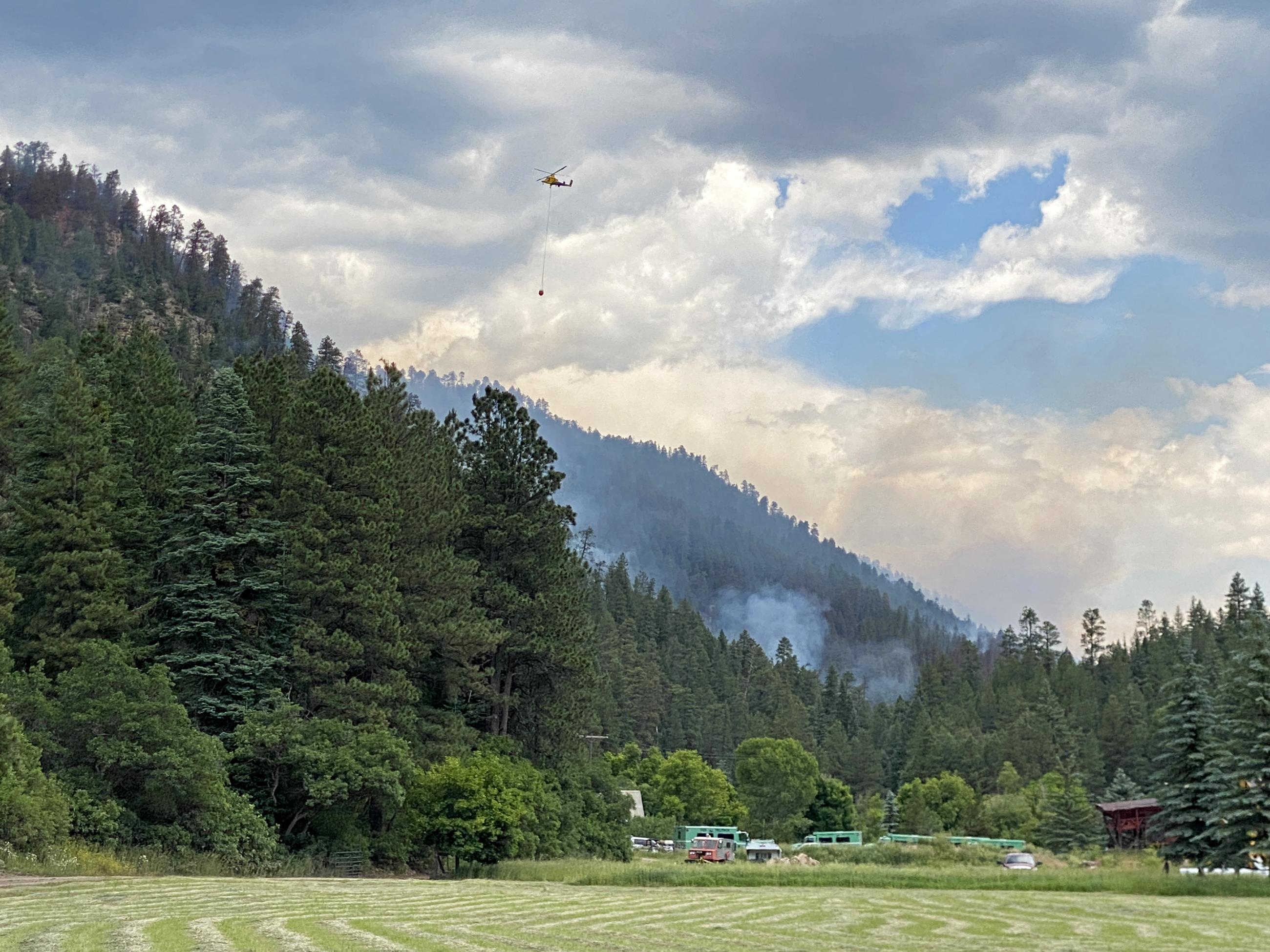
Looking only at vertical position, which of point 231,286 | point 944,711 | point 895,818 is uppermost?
point 231,286

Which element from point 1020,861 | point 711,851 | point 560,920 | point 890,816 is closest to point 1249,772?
point 1020,861

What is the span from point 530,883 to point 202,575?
66.7 ft

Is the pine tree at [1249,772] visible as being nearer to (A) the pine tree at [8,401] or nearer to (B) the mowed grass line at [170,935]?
(B) the mowed grass line at [170,935]

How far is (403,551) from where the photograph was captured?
5741 centimetres

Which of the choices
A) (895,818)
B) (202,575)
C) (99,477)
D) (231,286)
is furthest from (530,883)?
(231,286)

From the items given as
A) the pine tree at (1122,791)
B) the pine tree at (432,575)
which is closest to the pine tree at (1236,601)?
the pine tree at (1122,791)

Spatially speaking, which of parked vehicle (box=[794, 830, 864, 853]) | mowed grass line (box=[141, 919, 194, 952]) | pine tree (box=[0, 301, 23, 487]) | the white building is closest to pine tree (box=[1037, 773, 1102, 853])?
parked vehicle (box=[794, 830, 864, 853])

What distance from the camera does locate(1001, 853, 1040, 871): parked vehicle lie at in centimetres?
6650

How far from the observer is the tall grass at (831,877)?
4334 centimetres

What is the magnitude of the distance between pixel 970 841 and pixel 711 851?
85.7ft

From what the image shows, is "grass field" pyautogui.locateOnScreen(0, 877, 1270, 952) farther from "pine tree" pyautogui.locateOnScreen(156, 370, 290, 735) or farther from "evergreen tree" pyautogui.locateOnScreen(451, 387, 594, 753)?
"evergreen tree" pyautogui.locateOnScreen(451, 387, 594, 753)

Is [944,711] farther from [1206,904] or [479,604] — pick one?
[1206,904]

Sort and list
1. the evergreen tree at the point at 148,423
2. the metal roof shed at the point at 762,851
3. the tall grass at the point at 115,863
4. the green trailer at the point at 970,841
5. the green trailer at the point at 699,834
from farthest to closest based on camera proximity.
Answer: the green trailer at the point at 699,834
the green trailer at the point at 970,841
the metal roof shed at the point at 762,851
the evergreen tree at the point at 148,423
the tall grass at the point at 115,863

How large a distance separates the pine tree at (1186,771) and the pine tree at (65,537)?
44.1 metres
